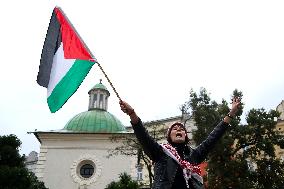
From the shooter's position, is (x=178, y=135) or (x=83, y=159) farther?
(x=83, y=159)

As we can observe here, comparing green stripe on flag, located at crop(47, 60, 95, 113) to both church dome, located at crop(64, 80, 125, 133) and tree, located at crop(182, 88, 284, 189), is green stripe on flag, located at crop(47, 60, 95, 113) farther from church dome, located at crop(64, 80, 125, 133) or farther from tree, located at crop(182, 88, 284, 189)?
church dome, located at crop(64, 80, 125, 133)

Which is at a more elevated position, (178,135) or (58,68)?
(58,68)

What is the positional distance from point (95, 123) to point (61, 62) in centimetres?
3155

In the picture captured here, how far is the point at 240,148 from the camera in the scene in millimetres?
23312

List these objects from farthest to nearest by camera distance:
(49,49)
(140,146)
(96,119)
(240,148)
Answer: (96,119) < (140,146) < (240,148) < (49,49)

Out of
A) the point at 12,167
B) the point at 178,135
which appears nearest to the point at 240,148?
the point at 12,167

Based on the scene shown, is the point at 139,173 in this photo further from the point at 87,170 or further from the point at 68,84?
the point at 68,84

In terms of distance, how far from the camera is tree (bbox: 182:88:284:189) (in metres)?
21.8

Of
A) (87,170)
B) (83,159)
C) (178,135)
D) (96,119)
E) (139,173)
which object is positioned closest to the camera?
(178,135)

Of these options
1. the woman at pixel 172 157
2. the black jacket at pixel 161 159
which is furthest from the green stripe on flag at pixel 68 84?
the black jacket at pixel 161 159

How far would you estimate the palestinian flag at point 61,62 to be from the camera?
6.64 m

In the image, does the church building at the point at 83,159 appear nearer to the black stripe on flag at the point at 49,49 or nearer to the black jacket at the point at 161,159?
the black stripe on flag at the point at 49,49

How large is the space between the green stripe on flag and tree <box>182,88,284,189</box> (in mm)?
16024

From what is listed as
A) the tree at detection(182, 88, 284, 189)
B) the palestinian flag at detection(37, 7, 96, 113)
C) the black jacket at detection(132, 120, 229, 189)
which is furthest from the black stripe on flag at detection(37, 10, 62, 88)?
the tree at detection(182, 88, 284, 189)
